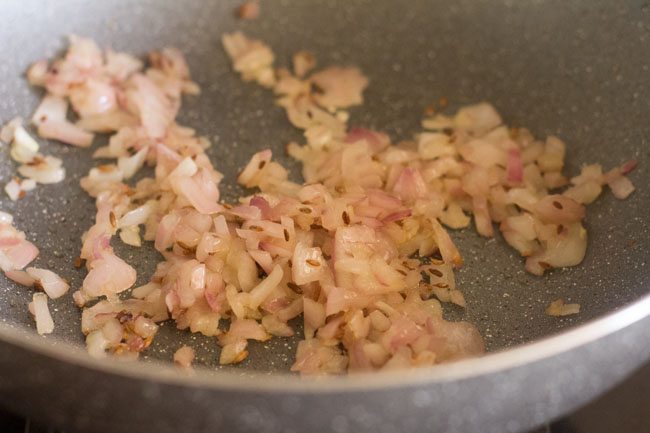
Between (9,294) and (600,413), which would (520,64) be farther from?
(9,294)

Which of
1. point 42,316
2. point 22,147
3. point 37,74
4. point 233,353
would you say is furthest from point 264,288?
point 37,74

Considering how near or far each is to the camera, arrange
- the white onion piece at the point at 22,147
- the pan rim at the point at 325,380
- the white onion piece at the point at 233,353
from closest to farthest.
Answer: the pan rim at the point at 325,380
the white onion piece at the point at 233,353
the white onion piece at the point at 22,147

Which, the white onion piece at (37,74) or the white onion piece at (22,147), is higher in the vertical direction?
the white onion piece at (37,74)

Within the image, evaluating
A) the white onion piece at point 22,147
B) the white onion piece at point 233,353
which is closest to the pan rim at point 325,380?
the white onion piece at point 233,353

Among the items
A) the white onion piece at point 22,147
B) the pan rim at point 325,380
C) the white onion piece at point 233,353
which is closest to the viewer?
the pan rim at point 325,380

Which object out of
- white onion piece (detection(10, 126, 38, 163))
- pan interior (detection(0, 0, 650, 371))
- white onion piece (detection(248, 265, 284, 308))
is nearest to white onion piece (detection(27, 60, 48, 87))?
pan interior (detection(0, 0, 650, 371))

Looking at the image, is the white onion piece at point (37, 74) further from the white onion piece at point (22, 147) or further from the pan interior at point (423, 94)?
the white onion piece at point (22, 147)

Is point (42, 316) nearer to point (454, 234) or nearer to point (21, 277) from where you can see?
point (21, 277)

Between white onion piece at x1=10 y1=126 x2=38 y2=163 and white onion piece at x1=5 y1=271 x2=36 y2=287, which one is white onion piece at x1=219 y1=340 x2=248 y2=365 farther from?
white onion piece at x1=10 y1=126 x2=38 y2=163
